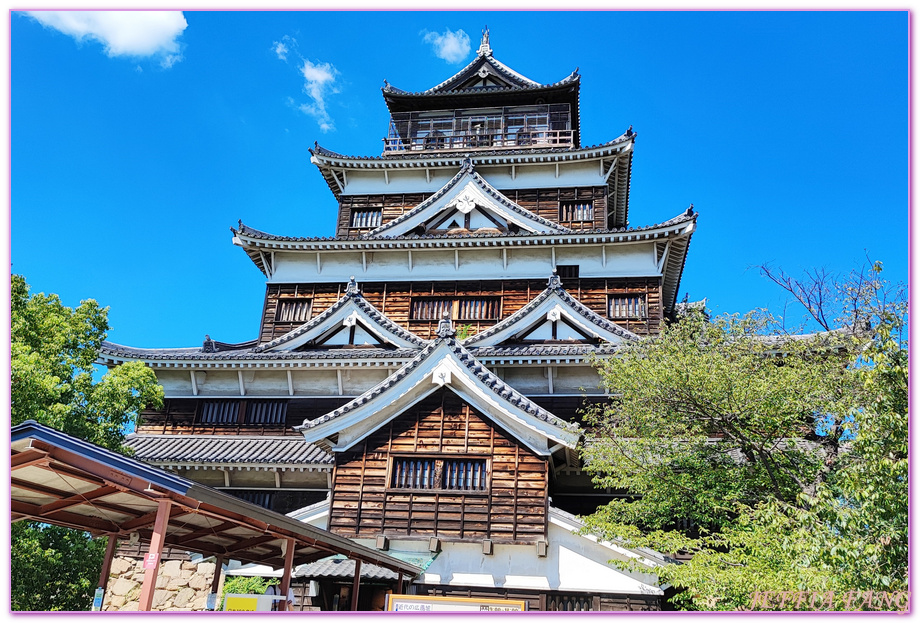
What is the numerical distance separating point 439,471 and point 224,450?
6.54 metres

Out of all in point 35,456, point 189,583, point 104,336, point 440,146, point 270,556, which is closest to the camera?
point 35,456

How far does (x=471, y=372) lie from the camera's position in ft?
45.1

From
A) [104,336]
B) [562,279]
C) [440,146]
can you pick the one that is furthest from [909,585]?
[440,146]

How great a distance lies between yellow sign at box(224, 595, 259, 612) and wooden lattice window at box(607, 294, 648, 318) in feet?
50.3

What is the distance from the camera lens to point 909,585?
6547mm

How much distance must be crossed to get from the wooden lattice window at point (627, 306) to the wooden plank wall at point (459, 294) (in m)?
0.13

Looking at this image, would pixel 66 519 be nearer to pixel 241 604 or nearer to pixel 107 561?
pixel 107 561

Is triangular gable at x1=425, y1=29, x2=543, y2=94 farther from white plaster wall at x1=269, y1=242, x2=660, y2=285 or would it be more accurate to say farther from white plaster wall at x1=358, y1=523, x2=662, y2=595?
white plaster wall at x1=358, y1=523, x2=662, y2=595

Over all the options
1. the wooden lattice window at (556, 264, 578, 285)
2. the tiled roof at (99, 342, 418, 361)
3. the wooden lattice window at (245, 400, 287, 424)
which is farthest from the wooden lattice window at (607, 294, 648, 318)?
the wooden lattice window at (245, 400, 287, 424)

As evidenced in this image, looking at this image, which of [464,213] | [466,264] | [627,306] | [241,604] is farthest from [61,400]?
[627,306]

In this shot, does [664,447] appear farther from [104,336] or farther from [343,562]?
[104,336]

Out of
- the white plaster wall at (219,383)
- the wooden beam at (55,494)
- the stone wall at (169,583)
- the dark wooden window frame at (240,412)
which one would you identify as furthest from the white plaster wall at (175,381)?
the wooden beam at (55,494)

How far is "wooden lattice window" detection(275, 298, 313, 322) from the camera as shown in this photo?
2198 cm

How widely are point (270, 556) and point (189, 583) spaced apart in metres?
5.05
